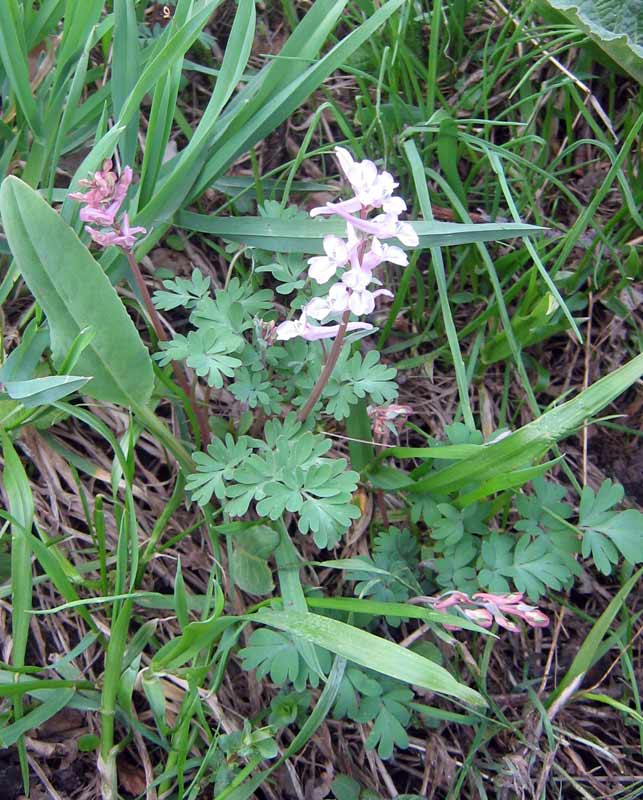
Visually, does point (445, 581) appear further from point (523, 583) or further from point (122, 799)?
point (122, 799)

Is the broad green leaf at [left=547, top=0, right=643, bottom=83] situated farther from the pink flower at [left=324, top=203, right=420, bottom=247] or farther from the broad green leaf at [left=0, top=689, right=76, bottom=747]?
the broad green leaf at [left=0, top=689, right=76, bottom=747]

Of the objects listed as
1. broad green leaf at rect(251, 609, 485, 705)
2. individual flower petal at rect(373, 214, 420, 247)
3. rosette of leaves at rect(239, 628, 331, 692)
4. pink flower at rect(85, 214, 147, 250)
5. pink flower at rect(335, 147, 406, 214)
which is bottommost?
rosette of leaves at rect(239, 628, 331, 692)

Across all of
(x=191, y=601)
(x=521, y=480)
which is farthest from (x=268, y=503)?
(x=521, y=480)

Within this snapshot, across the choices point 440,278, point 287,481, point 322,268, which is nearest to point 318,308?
point 322,268

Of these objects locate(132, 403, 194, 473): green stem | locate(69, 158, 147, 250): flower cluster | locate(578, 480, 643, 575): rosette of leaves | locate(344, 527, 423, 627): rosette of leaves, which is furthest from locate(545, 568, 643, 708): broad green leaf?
locate(69, 158, 147, 250): flower cluster

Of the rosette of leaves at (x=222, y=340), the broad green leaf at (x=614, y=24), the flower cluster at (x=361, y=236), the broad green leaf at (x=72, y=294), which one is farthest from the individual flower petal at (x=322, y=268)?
the broad green leaf at (x=614, y=24)
